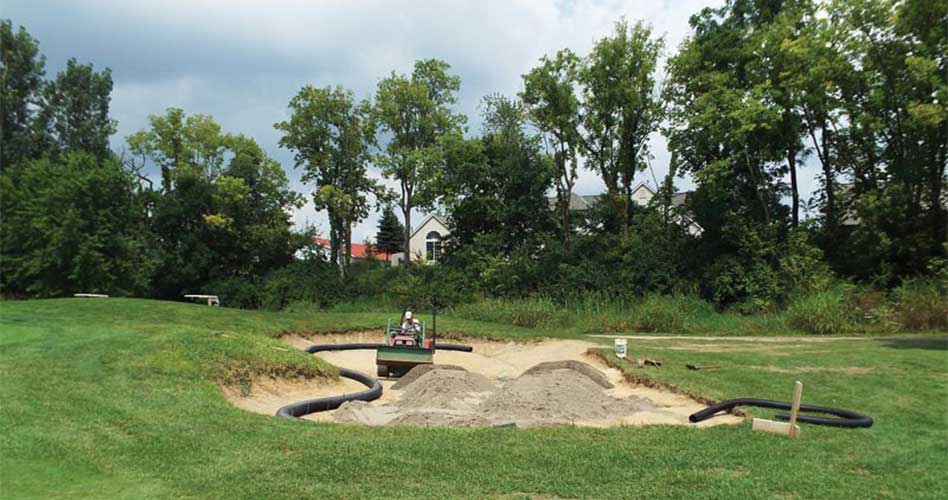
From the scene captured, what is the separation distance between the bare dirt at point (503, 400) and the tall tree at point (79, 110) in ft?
161

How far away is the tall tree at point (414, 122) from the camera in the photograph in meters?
41.1

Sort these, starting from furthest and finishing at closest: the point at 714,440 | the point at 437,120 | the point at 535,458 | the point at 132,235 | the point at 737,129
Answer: the point at 437,120 < the point at 132,235 < the point at 737,129 < the point at 714,440 < the point at 535,458

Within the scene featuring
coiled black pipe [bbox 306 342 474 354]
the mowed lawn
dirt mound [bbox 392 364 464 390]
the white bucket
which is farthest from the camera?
coiled black pipe [bbox 306 342 474 354]

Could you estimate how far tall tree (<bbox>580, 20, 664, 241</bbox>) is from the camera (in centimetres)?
3597

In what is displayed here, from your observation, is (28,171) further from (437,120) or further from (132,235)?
(437,120)

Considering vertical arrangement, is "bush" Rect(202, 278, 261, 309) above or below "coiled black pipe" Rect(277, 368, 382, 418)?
above

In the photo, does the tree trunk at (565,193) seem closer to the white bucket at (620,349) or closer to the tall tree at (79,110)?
the white bucket at (620,349)

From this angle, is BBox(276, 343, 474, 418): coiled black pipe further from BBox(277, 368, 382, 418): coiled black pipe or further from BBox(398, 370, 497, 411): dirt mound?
BBox(398, 370, 497, 411): dirt mound

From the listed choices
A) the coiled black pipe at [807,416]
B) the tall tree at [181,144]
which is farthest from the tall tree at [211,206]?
the coiled black pipe at [807,416]

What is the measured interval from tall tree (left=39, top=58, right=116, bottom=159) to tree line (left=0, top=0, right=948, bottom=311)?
1.12ft

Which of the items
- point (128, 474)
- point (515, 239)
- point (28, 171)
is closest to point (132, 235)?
point (28, 171)

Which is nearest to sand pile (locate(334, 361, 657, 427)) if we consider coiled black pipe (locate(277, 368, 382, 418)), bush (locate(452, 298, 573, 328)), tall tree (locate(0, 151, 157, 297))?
coiled black pipe (locate(277, 368, 382, 418))

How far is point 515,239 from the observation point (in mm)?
40031

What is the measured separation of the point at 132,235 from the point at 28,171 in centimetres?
768
